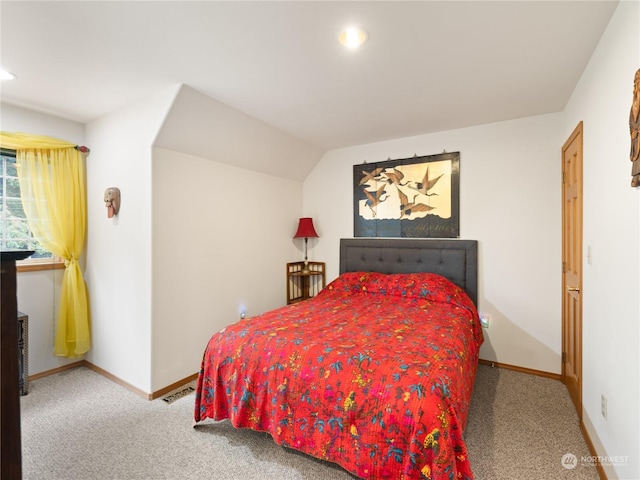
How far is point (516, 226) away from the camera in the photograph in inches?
119

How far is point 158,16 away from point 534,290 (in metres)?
3.55

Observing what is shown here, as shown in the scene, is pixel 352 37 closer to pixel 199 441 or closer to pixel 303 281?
pixel 199 441

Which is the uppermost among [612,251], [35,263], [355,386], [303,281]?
[612,251]

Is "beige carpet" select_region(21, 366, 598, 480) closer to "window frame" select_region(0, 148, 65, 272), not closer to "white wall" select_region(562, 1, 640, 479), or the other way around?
"white wall" select_region(562, 1, 640, 479)

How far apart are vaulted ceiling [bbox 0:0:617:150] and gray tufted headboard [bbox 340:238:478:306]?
1317mm

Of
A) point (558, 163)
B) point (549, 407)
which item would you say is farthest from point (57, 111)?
point (549, 407)

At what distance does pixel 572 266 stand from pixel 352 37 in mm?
2380

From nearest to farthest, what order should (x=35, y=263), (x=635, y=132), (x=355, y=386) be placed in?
(x=635, y=132)
(x=355, y=386)
(x=35, y=263)

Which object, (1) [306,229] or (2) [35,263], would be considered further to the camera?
(1) [306,229]

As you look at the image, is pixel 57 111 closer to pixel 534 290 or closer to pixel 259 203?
pixel 259 203

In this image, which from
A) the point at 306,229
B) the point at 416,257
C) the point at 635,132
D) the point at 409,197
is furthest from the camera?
the point at 306,229

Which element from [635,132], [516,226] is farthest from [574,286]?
[635,132]

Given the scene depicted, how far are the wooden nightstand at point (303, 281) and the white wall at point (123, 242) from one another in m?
1.85

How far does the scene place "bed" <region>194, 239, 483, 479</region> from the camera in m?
1.36
